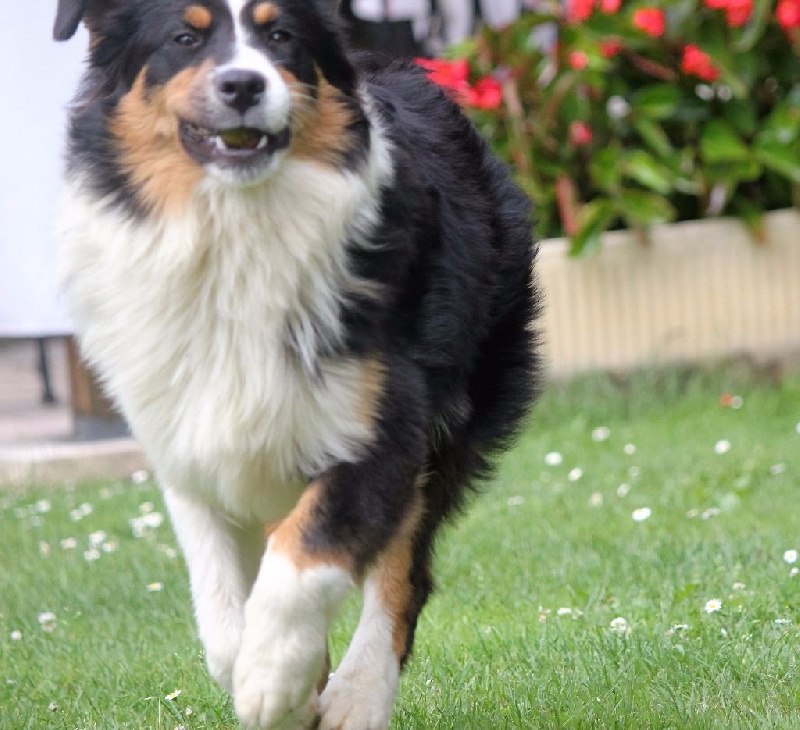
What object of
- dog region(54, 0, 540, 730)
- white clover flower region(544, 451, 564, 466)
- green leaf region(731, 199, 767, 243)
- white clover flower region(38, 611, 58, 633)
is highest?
dog region(54, 0, 540, 730)

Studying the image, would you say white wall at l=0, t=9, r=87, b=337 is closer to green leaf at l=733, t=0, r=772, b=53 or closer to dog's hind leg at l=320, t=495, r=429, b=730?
green leaf at l=733, t=0, r=772, b=53

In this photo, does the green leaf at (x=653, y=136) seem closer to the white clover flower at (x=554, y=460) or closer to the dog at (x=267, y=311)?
the white clover flower at (x=554, y=460)

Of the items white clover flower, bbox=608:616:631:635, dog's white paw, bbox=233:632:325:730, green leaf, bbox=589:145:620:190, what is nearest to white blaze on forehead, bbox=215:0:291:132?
dog's white paw, bbox=233:632:325:730

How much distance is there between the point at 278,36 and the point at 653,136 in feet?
16.7

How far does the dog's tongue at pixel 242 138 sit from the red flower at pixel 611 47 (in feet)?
17.1

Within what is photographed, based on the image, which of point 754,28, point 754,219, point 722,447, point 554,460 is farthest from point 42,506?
point 754,28

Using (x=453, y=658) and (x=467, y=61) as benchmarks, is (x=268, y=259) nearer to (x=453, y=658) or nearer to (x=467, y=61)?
(x=453, y=658)

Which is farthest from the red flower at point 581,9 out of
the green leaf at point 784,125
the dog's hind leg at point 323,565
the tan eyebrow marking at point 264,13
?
the dog's hind leg at point 323,565

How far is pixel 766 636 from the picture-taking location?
154 inches

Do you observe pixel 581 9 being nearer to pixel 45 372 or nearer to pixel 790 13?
pixel 790 13

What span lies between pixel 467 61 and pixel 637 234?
4.61 feet

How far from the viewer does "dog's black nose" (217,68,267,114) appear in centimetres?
306

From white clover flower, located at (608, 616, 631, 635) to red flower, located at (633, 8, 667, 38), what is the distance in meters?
4.70

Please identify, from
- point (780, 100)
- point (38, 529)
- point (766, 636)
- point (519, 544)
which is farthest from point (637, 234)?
point (766, 636)
